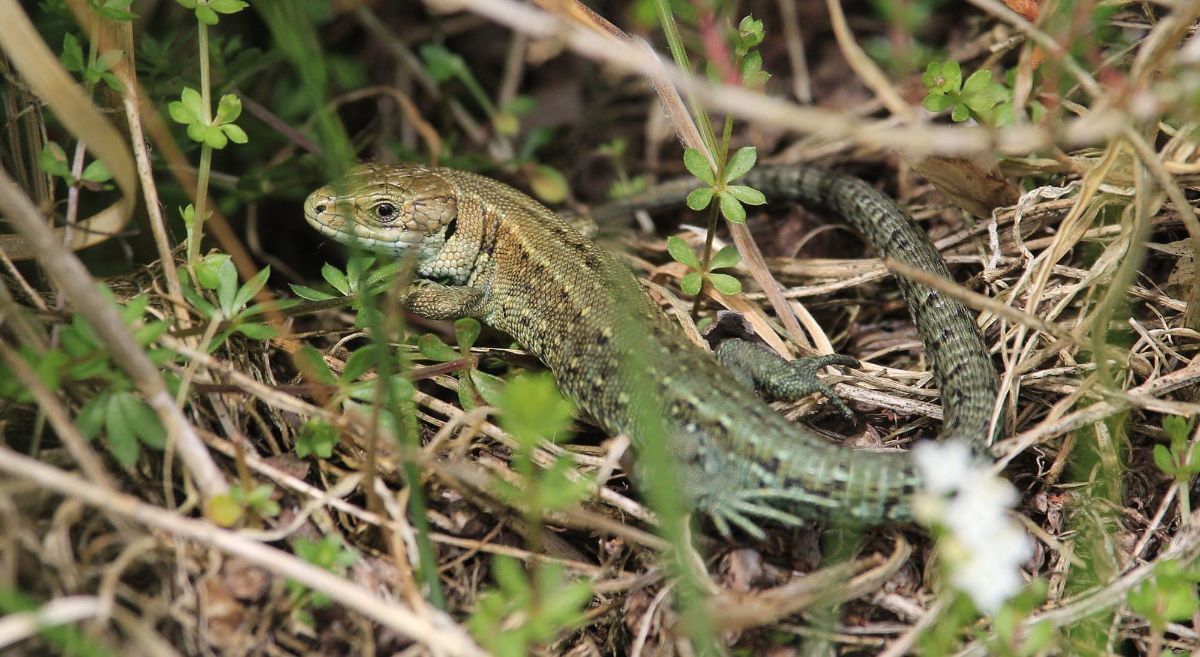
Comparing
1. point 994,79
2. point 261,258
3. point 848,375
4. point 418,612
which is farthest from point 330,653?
point 994,79

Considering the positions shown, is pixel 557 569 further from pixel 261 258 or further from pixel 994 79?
pixel 994 79

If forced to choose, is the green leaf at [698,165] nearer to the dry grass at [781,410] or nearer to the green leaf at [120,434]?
the dry grass at [781,410]

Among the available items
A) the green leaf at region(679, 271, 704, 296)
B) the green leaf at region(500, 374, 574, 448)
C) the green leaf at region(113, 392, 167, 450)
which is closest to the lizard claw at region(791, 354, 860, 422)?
the green leaf at region(679, 271, 704, 296)

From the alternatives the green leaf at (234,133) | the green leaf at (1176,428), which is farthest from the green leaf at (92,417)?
the green leaf at (1176,428)

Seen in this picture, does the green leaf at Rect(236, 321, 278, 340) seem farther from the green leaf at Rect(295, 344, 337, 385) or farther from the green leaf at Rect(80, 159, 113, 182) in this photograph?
the green leaf at Rect(80, 159, 113, 182)

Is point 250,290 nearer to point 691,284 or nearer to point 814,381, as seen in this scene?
point 691,284

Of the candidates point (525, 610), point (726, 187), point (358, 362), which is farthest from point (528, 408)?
point (726, 187)

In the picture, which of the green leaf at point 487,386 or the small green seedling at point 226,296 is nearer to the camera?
the small green seedling at point 226,296
